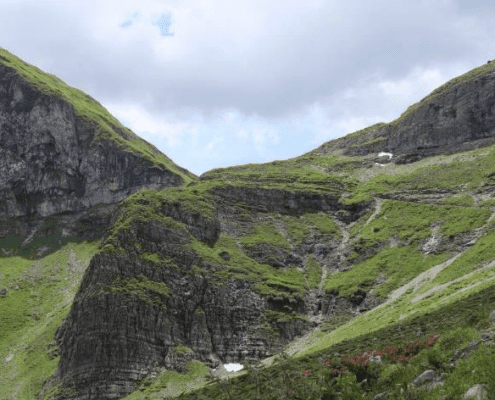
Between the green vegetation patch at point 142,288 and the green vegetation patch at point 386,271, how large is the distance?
43.4 m

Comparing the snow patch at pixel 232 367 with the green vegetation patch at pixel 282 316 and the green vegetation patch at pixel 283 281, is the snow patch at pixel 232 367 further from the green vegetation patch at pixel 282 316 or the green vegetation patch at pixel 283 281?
the green vegetation patch at pixel 283 281

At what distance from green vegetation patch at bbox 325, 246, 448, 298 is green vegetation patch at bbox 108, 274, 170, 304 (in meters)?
43.4

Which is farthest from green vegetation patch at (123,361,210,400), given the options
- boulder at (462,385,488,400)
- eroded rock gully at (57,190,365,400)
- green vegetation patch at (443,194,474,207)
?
boulder at (462,385,488,400)

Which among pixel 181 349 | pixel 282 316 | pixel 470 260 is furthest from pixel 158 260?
pixel 470 260

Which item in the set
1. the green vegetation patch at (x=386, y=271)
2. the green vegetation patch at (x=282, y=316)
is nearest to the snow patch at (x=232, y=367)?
the green vegetation patch at (x=282, y=316)

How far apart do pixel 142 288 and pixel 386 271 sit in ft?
203

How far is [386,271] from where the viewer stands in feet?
476

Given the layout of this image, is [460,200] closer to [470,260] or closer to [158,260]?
[470,260]

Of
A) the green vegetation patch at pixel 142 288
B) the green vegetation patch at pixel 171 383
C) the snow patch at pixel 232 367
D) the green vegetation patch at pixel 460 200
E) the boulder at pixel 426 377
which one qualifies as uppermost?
the green vegetation patch at pixel 460 200

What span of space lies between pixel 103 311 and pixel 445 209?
10166 cm

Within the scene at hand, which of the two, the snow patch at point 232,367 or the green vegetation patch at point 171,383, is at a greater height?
the green vegetation patch at point 171,383

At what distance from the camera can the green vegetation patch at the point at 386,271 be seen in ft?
453

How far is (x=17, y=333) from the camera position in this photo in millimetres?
192750

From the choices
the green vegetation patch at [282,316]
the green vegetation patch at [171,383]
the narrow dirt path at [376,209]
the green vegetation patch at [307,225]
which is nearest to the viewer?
the green vegetation patch at [171,383]
